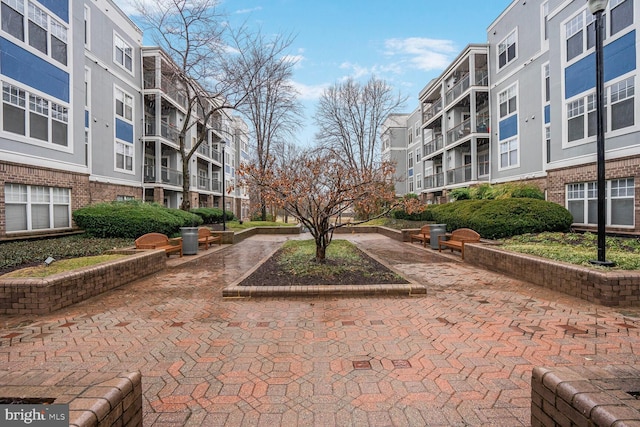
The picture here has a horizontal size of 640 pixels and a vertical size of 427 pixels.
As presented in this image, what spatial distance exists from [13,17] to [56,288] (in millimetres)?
12281

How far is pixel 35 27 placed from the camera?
12.0 metres

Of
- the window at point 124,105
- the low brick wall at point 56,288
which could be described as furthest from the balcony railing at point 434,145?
the low brick wall at point 56,288

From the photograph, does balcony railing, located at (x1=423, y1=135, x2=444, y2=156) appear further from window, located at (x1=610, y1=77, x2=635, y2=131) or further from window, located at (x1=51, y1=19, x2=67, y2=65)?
window, located at (x1=51, y1=19, x2=67, y2=65)

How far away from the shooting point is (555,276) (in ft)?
19.5

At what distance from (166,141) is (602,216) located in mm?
23196

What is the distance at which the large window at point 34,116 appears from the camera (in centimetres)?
1095

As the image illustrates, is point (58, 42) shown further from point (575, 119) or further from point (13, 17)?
point (575, 119)

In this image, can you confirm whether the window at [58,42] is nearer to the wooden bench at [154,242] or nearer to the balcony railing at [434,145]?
the wooden bench at [154,242]

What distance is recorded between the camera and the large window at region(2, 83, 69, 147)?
10945 mm

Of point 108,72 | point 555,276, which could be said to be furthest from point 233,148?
point 555,276

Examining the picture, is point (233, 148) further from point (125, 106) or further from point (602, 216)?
point (602, 216)

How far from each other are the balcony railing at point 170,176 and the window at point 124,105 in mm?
3863

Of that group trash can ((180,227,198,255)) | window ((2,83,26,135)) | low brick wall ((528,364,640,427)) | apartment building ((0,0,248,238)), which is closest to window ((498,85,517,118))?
trash can ((180,227,198,255))

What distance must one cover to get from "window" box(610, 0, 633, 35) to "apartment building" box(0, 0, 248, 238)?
2133cm
